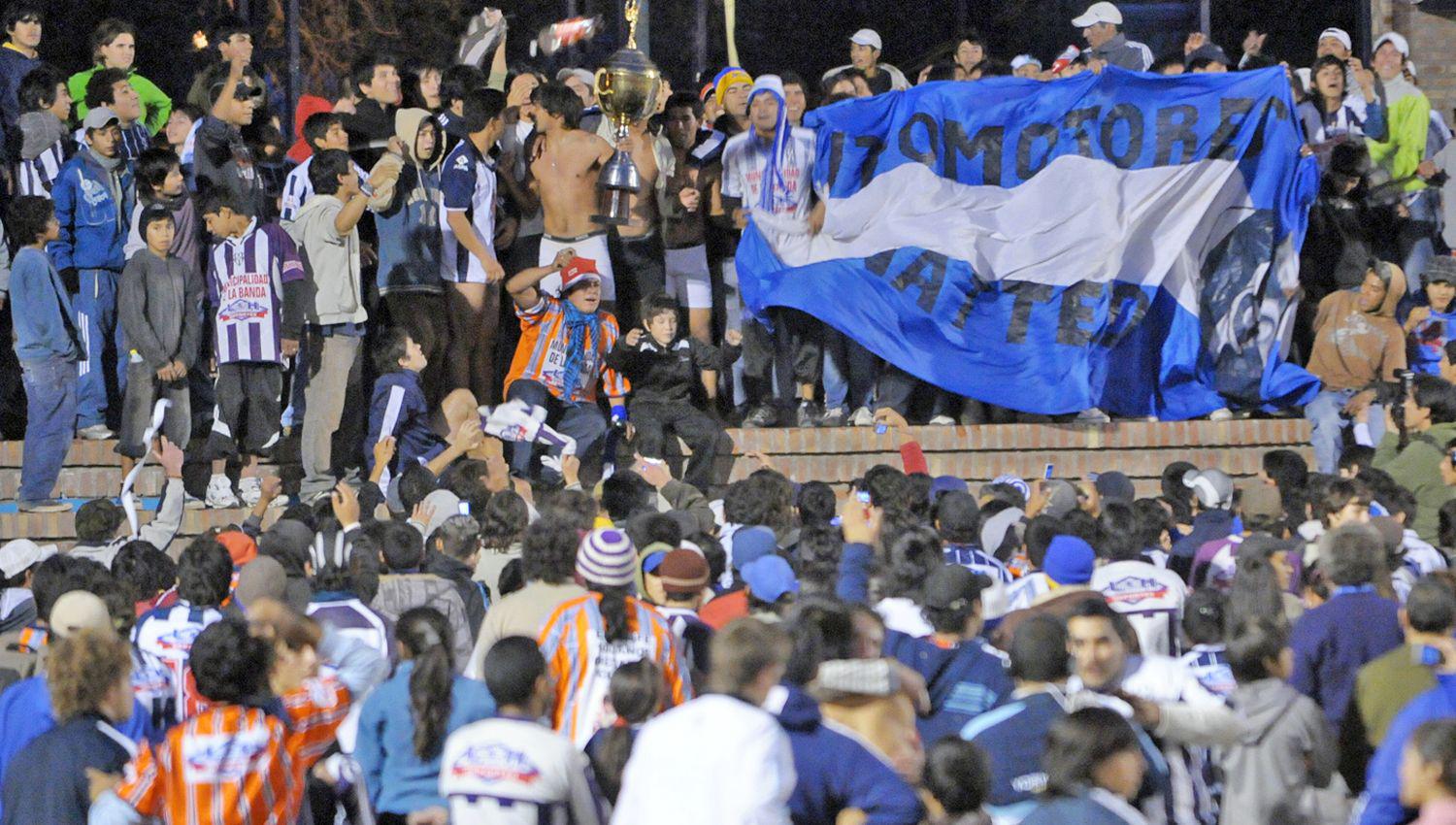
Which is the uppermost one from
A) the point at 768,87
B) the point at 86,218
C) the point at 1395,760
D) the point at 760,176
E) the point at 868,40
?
the point at 868,40

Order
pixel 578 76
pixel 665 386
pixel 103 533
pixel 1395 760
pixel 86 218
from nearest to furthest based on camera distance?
pixel 1395 760 → pixel 103 533 → pixel 86 218 → pixel 665 386 → pixel 578 76

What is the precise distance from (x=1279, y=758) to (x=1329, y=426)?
6817 mm

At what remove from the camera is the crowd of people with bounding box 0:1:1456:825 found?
5445mm

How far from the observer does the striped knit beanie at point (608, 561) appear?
255 inches

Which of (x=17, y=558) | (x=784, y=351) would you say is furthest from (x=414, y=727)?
(x=784, y=351)

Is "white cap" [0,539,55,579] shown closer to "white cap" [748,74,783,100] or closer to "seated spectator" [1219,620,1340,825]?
"seated spectator" [1219,620,1340,825]

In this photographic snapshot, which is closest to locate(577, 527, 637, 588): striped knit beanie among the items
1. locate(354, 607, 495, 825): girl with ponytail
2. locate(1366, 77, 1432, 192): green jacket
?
locate(354, 607, 495, 825): girl with ponytail

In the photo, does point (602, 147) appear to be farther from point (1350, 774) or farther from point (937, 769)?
point (937, 769)

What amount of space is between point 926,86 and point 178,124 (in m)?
4.60

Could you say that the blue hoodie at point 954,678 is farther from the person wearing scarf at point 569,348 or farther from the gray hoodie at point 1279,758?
the person wearing scarf at point 569,348

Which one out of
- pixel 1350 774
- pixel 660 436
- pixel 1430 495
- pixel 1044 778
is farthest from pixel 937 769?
pixel 660 436

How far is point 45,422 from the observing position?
11.2 metres

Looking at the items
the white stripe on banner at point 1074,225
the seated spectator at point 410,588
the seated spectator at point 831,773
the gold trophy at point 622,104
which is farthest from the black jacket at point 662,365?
the seated spectator at point 831,773

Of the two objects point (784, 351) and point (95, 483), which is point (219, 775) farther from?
point (784, 351)
